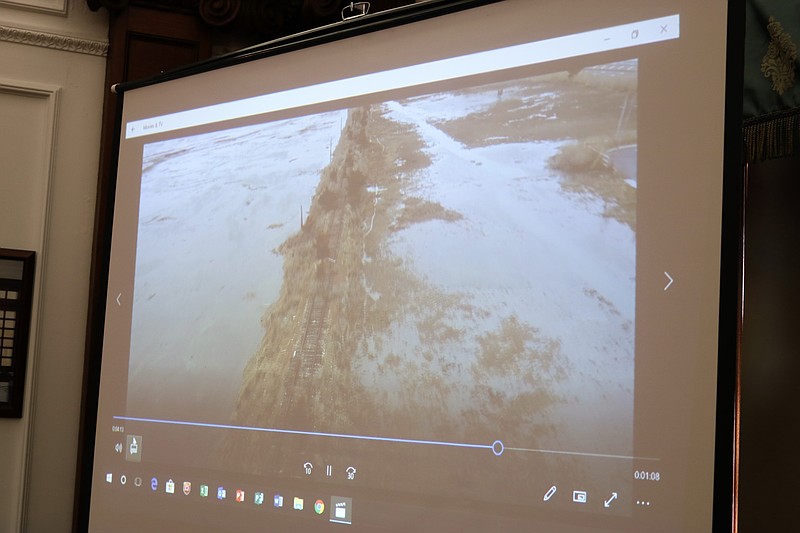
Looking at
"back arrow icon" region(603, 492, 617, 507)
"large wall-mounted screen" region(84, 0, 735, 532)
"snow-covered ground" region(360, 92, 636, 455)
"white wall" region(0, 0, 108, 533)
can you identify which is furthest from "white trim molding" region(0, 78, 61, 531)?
"back arrow icon" region(603, 492, 617, 507)

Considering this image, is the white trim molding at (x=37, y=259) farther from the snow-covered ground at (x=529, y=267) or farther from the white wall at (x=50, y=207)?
the snow-covered ground at (x=529, y=267)

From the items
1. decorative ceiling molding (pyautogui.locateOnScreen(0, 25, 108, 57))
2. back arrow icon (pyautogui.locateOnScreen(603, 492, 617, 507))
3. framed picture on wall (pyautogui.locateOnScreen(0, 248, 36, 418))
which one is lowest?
back arrow icon (pyautogui.locateOnScreen(603, 492, 617, 507))

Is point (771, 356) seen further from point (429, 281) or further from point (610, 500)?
point (429, 281)

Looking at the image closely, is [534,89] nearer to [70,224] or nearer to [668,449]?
[668,449]

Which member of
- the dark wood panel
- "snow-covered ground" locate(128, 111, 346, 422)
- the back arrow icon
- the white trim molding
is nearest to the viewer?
the back arrow icon

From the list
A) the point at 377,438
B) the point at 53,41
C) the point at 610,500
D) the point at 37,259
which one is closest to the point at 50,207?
the point at 37,259

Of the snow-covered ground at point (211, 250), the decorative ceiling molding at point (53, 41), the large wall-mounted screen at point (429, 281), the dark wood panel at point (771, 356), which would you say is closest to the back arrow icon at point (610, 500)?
the large wall-mounted screen at point (429, 281)

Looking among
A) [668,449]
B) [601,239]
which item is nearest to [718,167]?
[601,239]

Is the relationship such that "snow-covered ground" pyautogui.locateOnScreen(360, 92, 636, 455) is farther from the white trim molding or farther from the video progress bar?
the white trim molding
